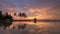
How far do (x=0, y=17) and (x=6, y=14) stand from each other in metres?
2.20

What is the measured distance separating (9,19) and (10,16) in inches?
42.5

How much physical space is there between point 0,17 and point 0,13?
1776 millimetres

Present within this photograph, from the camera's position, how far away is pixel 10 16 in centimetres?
6381

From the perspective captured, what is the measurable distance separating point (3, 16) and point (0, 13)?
1.45 m

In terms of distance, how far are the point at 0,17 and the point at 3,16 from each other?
1.22 meters

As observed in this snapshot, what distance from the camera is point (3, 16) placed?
61.9 metres

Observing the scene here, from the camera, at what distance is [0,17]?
61.1m

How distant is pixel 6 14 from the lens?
6197cm

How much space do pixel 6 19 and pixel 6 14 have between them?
5.32ft

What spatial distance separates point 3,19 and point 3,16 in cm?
106

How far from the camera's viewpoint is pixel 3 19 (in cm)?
6238

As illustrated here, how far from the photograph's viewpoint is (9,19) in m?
64.1
